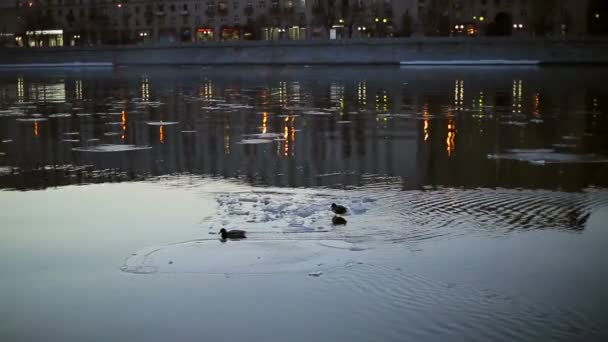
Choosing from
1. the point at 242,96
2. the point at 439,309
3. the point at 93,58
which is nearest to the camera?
the point at 439,309

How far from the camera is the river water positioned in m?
6.46

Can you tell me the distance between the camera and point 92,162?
1459 centimetres

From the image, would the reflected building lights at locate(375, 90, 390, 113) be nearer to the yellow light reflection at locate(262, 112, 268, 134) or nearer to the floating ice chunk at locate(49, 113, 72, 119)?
the yellow light reflection at locate(262, 112, 268, 134)

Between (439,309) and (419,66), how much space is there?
68.8 meters

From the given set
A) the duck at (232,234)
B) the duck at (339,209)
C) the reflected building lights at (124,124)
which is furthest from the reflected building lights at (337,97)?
the duck at (232,234)

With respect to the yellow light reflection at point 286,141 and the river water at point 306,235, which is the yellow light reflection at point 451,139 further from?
the yellow light reflection at point 286,141

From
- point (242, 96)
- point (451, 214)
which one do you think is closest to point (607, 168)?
point (451, 214)

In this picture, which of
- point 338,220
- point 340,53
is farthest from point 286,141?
point 340,53

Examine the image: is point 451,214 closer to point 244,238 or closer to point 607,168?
point 244,238

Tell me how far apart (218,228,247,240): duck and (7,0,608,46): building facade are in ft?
295

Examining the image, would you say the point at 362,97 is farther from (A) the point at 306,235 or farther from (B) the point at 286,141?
(A) the point at 306,235

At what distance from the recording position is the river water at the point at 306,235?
21.2 feet

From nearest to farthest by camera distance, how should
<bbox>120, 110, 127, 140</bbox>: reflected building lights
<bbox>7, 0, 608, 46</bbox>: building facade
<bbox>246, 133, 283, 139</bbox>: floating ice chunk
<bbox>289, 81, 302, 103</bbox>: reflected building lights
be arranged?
<bbox>246, 133, 283, 139</bbox>: floating ice chunk
<bbox>120, 110, 127, 140</bbox>: reflected building lights
<bbox>289, 81, 302, 103</bbox>: reflected building lights
<bbox>7, 0, 608, 46</bbox>: building facade

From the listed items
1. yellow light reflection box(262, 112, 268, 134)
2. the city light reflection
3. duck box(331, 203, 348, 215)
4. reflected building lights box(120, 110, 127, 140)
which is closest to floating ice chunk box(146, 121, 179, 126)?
the city light reflection
